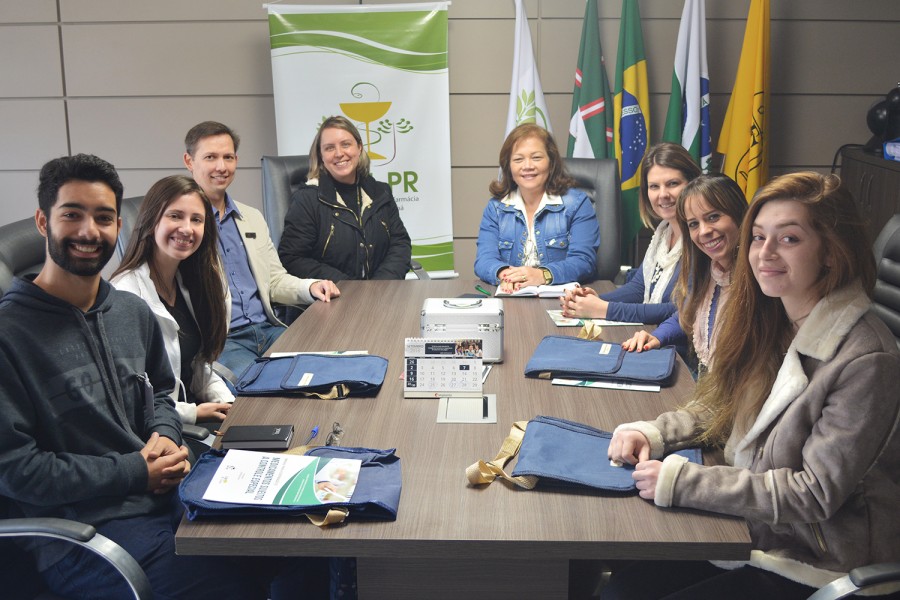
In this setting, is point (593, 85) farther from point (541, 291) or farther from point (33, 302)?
point (33, 302)

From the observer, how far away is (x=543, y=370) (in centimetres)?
216

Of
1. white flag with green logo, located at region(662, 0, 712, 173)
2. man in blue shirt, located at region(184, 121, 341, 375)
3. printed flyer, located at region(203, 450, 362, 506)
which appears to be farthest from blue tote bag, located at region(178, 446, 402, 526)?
white flag with green logo, located at region(662, 0, 712, 173)

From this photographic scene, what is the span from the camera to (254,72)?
4.86m

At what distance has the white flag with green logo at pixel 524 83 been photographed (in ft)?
15.2

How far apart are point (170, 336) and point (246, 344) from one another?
2.60 feet

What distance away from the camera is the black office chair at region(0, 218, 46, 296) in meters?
2.01

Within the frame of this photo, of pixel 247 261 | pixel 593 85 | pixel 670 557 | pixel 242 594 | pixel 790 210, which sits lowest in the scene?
pixel 242 594

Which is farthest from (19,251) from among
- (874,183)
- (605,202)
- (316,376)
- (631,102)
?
(874,183)

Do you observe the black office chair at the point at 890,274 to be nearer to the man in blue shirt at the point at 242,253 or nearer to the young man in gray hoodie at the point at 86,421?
the young man in gray hoodie at the point at 86,421

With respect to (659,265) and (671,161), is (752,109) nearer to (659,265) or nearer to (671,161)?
(671,161)

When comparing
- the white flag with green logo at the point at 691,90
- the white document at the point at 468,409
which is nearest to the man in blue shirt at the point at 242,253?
the white document at the point at 468,409

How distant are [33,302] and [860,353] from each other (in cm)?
155

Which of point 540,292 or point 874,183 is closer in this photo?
point 540,292

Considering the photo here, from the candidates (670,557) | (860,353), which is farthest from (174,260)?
(860,353)
